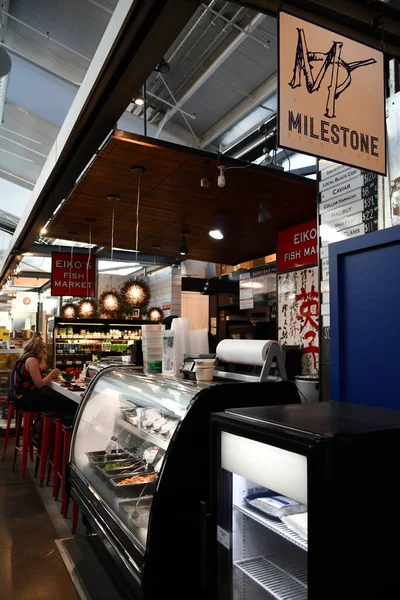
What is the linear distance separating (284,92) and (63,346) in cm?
1113

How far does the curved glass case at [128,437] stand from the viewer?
274 centimetres

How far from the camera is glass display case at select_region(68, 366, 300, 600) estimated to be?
86.5 inches

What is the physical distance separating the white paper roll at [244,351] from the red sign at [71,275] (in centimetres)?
673

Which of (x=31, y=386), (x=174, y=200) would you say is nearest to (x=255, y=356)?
(x=174, y=200)

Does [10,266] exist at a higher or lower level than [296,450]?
higher

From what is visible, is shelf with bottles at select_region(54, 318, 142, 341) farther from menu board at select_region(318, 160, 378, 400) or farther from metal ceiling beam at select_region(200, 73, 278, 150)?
menu board at select_region(318, 160, 378, 400)

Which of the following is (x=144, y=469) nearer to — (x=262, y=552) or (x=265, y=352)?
(x=265, y=352)

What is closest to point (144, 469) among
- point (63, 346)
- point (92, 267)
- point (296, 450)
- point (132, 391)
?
point (132, 391)

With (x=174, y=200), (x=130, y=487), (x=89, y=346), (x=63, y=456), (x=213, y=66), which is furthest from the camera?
(x=89, y=346)

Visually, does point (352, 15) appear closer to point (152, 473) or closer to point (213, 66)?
point (152, 473)

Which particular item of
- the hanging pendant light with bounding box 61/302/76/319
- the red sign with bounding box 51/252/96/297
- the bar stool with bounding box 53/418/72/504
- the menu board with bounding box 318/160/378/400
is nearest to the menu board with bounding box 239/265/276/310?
the red sign with bounding box 51/252/96/297

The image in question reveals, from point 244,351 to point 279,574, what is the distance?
51.9 inches

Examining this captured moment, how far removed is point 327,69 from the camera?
7.31 ft

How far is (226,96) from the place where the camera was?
610 cm
